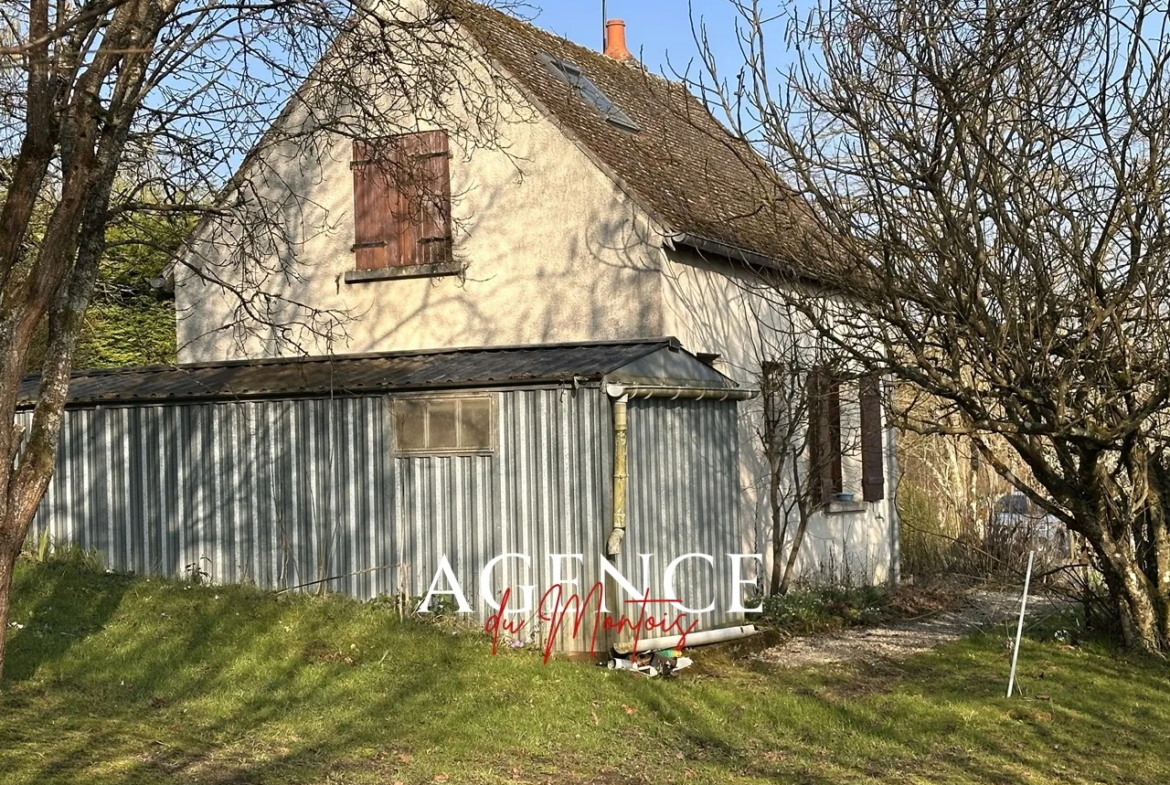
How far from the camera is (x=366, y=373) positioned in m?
12.3

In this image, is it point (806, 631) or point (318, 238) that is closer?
point (806, 631)

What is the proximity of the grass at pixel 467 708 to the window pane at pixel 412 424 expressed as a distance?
142 cm

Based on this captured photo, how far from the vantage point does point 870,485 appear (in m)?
16.8

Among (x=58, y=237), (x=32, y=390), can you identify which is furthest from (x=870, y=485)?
(x=58, y=237)

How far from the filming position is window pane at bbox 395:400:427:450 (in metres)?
11.5

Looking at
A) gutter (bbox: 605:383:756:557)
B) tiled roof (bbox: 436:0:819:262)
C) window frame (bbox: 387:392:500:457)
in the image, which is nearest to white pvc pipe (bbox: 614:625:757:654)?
gutter (bbox: 605:383:756:557)

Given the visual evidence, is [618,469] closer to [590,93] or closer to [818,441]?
[818,441]

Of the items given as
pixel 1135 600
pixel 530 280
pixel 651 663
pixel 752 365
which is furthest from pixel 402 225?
pixel 1135 600

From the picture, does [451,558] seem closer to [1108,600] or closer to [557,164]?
[557,164]

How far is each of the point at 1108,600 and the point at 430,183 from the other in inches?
309

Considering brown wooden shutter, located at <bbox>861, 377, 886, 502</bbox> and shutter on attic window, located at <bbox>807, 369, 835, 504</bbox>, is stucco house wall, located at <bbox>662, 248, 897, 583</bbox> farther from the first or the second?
shutter on attic window, located at <bbox>807, 369, 835, 504</bbox>

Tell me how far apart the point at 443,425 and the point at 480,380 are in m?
0.56

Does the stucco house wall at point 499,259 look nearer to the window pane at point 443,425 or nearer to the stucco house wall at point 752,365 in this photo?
the stucco house wall at point 752,365

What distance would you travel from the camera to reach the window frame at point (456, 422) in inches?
442
